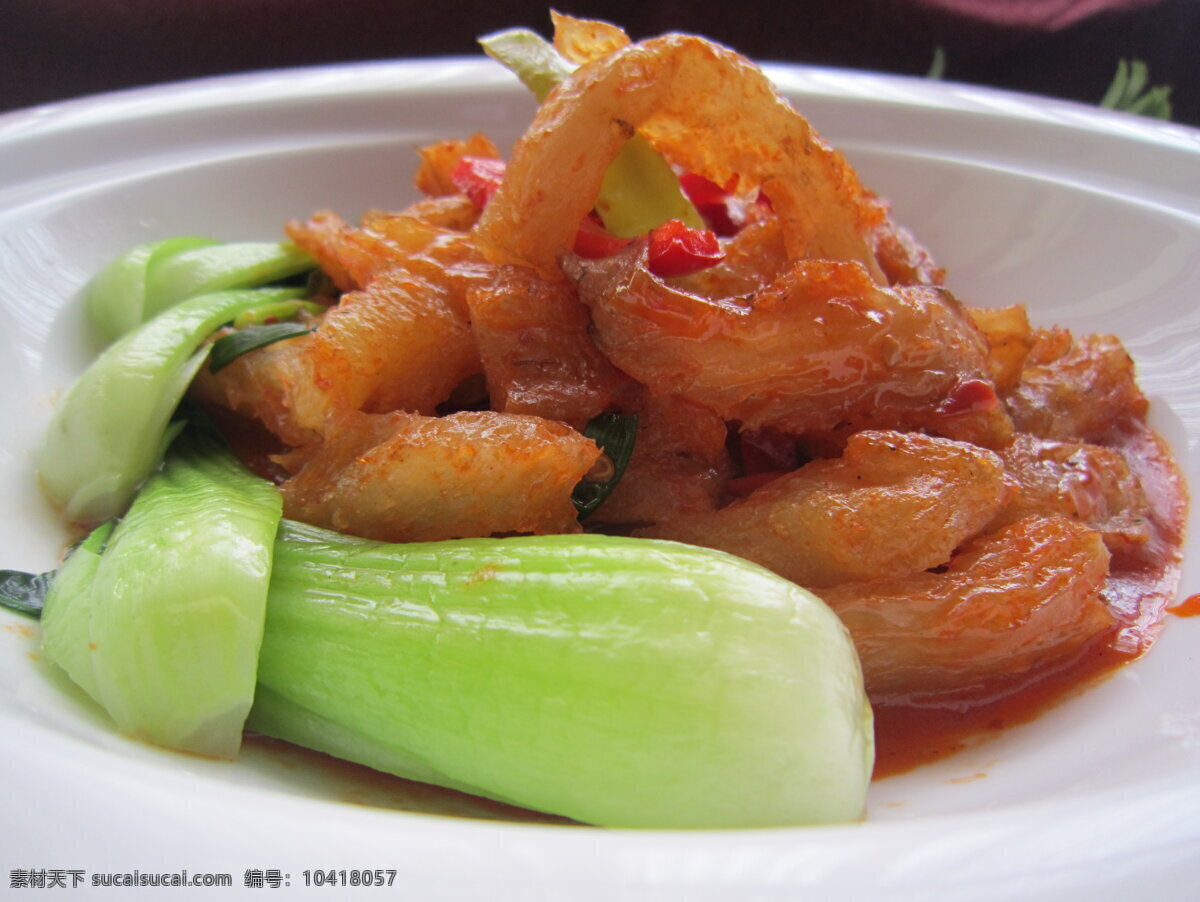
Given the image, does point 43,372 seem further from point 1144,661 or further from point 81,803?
point 1144,661

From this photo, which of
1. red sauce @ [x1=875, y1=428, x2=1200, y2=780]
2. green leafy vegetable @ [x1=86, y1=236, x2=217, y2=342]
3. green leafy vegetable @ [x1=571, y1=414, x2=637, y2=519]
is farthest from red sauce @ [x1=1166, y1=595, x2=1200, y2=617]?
green leafy vegetable @ [x1=86, y1=236, x2=217, y2=342]

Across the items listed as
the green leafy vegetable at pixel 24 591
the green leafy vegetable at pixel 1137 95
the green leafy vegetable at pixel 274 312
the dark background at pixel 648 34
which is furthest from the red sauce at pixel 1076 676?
the dark background at pixel 648 34

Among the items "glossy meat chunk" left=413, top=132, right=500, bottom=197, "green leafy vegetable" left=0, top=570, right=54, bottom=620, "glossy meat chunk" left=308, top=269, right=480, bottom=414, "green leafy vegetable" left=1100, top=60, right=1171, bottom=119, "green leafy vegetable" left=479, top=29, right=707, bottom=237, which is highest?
"green leafy vegetable" left=1100, top=60, right=1171, bottom=119

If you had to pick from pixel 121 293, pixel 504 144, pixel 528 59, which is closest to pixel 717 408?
pixel 528 59

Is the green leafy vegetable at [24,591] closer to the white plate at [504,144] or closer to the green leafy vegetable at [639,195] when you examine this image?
the white plate at [504,144]

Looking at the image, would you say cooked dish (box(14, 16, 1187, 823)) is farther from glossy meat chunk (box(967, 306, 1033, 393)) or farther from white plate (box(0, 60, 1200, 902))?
white plate (box(0, 60, 1200, 902))
